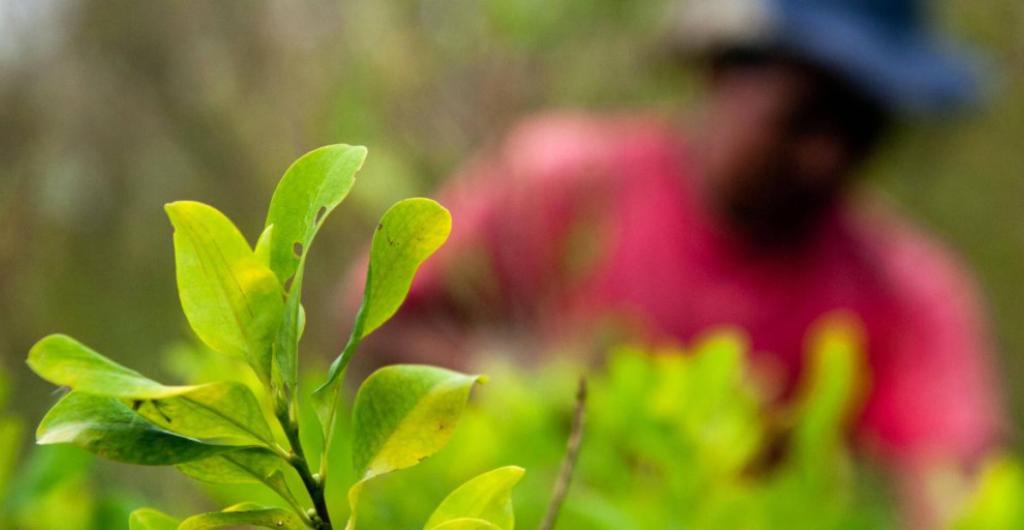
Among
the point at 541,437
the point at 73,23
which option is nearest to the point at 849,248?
the point at 73,23

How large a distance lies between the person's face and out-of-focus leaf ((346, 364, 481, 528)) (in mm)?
1650

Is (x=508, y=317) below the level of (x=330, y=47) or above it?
below

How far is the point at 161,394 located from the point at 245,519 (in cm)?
3

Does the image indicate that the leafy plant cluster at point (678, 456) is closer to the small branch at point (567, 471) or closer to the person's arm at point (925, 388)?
the small branch at point (567, 471)

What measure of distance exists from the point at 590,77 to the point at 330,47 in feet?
1.14

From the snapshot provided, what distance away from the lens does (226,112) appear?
1530 mm

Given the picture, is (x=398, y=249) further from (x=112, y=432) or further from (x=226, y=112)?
(x=226, y=112)

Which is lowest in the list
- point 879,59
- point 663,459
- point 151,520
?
point 151,520

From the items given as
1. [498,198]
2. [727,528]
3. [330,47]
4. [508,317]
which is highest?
[330,47]

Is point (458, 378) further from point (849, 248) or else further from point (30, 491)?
point (849, 248)

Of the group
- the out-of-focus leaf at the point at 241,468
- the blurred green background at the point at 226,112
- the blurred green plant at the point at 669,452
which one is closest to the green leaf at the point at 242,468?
the out-of-focus leaf at the point at 241,468

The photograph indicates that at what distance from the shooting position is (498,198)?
52.4 inches

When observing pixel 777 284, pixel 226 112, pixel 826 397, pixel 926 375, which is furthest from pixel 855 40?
pixel 826 397

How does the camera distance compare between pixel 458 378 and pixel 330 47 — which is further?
pixel 330 47
